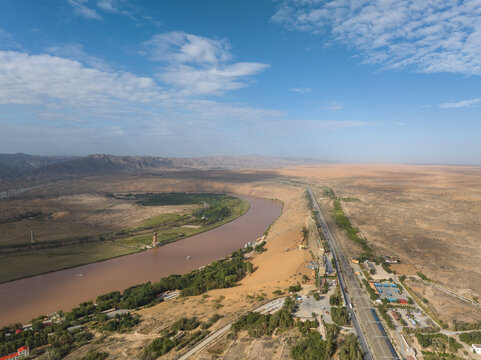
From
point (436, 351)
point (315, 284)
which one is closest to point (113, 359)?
point (315, 284)

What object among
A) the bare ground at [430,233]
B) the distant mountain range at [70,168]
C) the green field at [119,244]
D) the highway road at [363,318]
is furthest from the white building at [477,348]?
the distant mountain range at [70,168]

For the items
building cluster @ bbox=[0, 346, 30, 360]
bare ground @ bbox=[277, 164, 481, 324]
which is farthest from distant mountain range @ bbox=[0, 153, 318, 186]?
bare ground @ bbox=[277, 164, 481, 324]

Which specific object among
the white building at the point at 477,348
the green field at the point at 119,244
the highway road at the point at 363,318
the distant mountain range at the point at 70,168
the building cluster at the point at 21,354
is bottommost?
the green field at the point at 119,244

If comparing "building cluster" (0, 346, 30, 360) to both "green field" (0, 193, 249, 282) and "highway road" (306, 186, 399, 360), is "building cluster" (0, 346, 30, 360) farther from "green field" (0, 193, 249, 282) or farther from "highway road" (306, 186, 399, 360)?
"highway road" (306, 186, 399, 360)

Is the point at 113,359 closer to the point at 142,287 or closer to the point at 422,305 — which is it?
the point at 142,287

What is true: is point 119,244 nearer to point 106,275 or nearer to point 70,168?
point 106,275

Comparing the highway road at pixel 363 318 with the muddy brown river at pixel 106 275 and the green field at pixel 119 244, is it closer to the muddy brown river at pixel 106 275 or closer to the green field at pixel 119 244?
the muddy brown river at pixel 106 275
